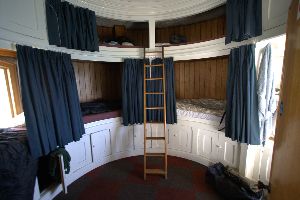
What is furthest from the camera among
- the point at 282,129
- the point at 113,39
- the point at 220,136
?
the point at 113,39

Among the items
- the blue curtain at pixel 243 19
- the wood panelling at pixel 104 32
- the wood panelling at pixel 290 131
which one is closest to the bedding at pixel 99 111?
the wood panelling at pixel 104 32

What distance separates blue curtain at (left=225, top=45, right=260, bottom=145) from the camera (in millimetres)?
2162

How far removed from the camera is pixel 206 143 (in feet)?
10.2

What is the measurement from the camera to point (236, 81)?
235cm

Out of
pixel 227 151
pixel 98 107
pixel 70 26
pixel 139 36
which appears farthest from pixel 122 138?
pixel 139 36

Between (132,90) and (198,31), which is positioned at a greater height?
(198,31)

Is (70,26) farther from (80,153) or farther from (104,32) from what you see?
(80,153)

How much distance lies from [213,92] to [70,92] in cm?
277

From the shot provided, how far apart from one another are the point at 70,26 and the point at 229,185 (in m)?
3.14

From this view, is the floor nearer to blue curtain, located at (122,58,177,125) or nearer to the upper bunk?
blue curtain, located at (122,58,177,125)

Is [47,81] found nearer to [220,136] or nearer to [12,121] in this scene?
[12,121]

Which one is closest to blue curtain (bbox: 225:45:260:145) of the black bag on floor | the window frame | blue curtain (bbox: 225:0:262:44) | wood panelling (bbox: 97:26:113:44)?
blue curtain (bbox: 225:0:262:44)

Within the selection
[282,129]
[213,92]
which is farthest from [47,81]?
[213,92]

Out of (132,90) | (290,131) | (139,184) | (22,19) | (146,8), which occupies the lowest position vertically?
(139,184)
